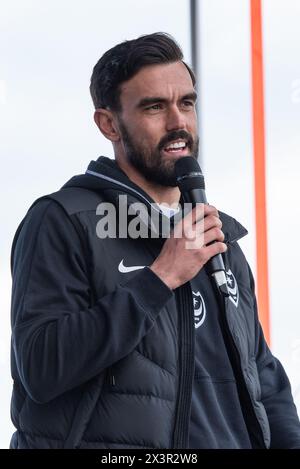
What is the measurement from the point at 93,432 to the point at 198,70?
5.11 ft

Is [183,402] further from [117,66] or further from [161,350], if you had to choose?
[117,66]

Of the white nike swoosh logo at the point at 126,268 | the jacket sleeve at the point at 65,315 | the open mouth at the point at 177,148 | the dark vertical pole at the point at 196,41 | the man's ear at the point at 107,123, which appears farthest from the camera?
the dark vertical pole at the point at 196,41

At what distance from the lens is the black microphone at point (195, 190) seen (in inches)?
48.4

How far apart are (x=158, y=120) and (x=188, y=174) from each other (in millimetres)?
149

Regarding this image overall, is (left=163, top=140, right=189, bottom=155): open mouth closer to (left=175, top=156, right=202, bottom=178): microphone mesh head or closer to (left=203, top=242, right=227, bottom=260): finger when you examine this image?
(left=175, top=156, right=202, bottom=178): microphone mesh head

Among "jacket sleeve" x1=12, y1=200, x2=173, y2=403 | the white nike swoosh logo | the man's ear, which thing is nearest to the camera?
"jacket sleeve" x1=12, y1=200, x2=173, y2=403

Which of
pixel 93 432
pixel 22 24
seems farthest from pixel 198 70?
pixel 93 432

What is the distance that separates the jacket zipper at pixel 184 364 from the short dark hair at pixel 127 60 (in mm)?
431

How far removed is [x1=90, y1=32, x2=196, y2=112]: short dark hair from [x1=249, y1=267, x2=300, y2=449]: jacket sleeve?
1.49ft

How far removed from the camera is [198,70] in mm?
2430

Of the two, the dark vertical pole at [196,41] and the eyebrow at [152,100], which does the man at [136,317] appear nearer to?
the eyebrow at [152,100]

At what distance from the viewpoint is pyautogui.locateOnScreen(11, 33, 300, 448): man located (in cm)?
112

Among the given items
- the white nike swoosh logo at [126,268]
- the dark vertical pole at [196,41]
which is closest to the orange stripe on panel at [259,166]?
the dark vertical pole at [196,41]

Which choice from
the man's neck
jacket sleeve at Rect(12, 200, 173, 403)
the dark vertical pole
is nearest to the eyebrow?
the man's neck
